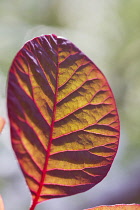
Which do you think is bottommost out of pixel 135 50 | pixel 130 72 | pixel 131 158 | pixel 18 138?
pixel 131 158

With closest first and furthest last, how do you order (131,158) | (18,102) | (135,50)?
(18,102)
(131,158)
(135,50)

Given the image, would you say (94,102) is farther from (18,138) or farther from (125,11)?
(125,11)

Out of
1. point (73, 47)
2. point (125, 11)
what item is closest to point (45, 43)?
point (73, 47)

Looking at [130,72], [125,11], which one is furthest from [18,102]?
[125,11]

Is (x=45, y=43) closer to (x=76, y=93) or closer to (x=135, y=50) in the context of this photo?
(x=76, y=93)

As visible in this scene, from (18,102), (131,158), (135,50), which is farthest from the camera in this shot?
(135,50)

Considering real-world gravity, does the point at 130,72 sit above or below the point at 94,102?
below

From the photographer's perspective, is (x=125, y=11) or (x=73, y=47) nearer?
(x=73, y=47)
